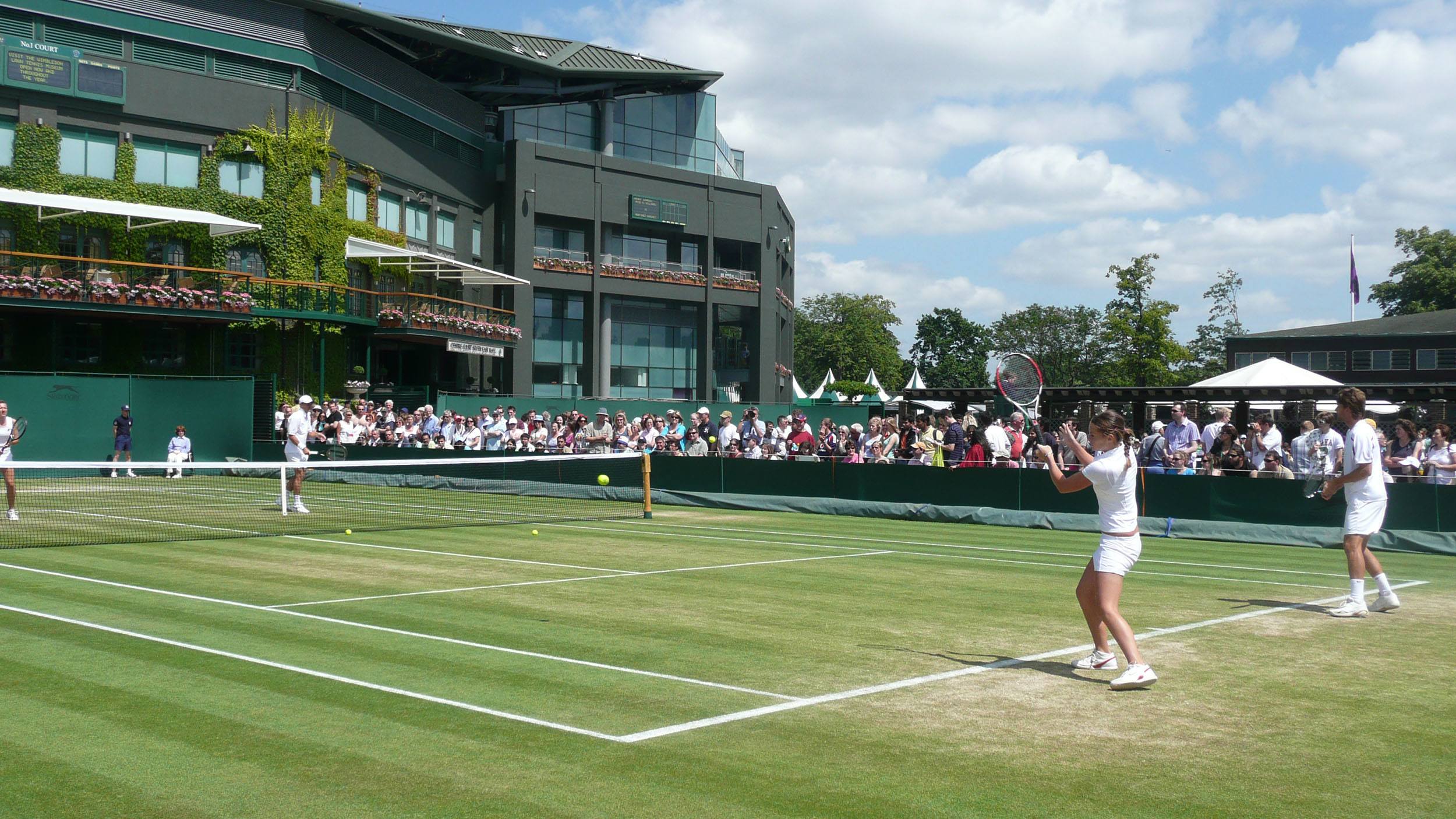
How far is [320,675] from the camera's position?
8.38m

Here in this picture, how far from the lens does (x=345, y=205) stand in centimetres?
4728

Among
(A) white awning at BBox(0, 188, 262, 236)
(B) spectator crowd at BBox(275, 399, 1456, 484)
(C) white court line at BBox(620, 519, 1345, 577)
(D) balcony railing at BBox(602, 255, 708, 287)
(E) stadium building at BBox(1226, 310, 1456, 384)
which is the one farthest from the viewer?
(E) stadium building at BBox(1226, 310, 1456, 384)

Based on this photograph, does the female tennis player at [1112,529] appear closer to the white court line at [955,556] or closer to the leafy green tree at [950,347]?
the white court line at [955,556]

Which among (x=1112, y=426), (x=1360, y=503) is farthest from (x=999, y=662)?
(x=1360, y=503)

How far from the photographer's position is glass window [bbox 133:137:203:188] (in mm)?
41969

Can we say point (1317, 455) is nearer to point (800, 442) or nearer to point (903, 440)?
point (903, 440)

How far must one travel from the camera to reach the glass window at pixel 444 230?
5459 centimetres

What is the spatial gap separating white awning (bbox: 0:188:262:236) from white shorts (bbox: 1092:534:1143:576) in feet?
120

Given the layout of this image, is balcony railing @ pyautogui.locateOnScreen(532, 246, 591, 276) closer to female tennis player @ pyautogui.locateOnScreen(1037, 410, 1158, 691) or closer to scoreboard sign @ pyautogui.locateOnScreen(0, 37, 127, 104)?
scoreboard sign @ pyautogui.locateOnScreen(0, 37, 127, 104)

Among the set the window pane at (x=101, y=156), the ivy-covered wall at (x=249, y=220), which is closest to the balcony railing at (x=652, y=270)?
the ivy-covered wall at (x=249, y=220)

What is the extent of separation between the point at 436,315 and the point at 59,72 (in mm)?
15047

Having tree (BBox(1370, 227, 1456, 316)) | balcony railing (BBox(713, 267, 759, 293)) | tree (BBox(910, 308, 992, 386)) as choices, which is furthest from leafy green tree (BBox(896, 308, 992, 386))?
balcony railing (BBox(713, 267, 759, 293))

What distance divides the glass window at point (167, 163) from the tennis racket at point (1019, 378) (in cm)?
3596

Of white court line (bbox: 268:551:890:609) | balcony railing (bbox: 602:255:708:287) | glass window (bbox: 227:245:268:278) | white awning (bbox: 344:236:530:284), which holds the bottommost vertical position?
white court line (bbox: 268:551:890:609)
